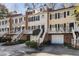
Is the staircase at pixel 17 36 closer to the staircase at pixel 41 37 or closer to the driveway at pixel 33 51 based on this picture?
the driveway at pixel 33 51

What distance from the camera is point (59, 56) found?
4.33 m

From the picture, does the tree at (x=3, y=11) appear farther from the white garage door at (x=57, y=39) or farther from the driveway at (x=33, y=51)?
the white garage door at (x=57, y=39)

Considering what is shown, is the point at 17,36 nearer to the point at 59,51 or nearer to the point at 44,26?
the point at 44,26

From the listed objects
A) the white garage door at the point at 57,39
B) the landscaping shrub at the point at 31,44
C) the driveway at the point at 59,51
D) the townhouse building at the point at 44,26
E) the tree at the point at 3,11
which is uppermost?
the tree at the point at 3,11

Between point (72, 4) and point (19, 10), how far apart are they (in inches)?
25.9

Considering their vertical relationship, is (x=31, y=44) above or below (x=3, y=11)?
below

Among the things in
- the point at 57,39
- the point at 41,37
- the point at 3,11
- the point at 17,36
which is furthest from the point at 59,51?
the point at 3,11

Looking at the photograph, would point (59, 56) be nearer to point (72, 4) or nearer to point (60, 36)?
point (60, 36)

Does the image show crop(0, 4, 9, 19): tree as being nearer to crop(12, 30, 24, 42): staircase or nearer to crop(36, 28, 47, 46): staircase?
crop(12, 30, 24, 42): staircase

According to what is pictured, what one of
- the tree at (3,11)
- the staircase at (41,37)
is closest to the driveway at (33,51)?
the staircase at (41,37)

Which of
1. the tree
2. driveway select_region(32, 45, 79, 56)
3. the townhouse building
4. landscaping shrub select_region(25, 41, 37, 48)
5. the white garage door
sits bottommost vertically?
driveway select_region(32, 45, 79, 56)

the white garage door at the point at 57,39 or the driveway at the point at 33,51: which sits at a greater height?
the white garage door at the point at 57,39

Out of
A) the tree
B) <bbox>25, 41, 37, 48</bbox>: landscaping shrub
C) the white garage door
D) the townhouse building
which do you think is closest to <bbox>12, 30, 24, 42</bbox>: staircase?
the townhouse building

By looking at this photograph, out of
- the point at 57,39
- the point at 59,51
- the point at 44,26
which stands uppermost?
the point at 44,26
